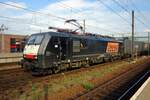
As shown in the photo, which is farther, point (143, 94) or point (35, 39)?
point (35, 39)

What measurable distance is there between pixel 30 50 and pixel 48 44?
1.44 metres

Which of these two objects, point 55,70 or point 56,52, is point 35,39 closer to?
point 56,52

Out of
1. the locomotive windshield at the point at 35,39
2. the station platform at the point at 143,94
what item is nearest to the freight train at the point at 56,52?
the locomotive windshield at the point at 35,39

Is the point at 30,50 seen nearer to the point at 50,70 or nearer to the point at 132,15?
the point at 50,70

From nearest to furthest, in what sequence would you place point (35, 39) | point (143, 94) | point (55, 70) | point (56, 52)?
point (143, 94), point (56, 52), point (35, 39), point (55, 70)

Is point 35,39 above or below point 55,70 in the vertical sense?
above

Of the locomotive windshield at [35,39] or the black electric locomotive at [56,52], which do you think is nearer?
the black electric locomotive at [56,52]

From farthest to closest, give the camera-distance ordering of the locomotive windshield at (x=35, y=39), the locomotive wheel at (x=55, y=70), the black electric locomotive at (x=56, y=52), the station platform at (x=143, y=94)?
the locomotive wheel at (x=55, y=70), the locomotive windshield at (x=35, y=39), the black electric locomotive at (x=56, y=52), the station platform at (x=143, y=94)

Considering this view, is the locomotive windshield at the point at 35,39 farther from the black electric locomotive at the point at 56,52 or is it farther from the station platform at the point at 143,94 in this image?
the station platform at the point at 143,94

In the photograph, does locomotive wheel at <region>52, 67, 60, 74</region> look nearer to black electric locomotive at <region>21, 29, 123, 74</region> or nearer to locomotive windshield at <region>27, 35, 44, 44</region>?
black electric locomotive at <region>21, 29, 123, 74</region>

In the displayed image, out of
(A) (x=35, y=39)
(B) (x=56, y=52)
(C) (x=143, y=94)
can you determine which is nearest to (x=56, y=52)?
(B) (x=56, y=52)

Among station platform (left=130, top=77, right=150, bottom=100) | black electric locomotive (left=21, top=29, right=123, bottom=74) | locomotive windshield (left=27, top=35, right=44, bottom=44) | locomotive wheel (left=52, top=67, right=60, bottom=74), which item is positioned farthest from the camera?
locomotive wheel (left=52, top=67, right=60, bottom=74)

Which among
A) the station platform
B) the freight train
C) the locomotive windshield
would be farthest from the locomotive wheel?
the station platform

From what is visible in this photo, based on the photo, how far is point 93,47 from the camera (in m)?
25.4
